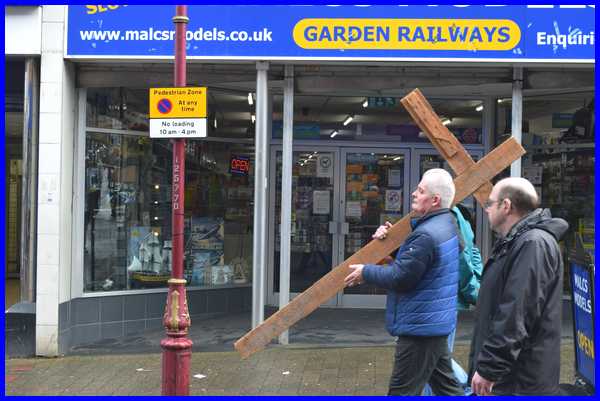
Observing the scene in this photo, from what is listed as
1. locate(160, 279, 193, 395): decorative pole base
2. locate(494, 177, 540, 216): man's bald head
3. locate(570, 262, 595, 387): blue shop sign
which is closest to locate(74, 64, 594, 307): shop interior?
locate(160, 279, 193, 395): decorative pole base

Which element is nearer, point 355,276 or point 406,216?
point 355,276

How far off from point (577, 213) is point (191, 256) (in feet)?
17.4

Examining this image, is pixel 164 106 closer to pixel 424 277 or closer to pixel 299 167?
pixel 424 277

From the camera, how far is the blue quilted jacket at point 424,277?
398 centimetres

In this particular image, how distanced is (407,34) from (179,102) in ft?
9.74

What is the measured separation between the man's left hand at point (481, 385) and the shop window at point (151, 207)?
19.9 feet

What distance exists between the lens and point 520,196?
3.45 m

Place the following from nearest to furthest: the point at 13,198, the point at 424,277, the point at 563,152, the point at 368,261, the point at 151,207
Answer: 1. the point at 424,277
2. the point at 368,261
3. the point at 151,207
4. the point at 563,152
5. the point at 13,198

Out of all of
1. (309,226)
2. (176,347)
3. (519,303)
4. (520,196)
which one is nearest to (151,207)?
(309,226)

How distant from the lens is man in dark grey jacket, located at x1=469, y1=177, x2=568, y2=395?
321 centimetres

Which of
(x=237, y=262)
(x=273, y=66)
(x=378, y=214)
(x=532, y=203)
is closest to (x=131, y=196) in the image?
(x=237, y=262)

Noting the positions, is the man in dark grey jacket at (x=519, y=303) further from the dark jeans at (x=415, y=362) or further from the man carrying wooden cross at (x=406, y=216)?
the man carrying wooden cross at (x=406, y=216)

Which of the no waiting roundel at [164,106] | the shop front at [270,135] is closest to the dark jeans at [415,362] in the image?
the no waiting roundel at [164,106]

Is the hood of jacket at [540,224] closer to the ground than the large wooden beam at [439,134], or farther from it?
closer to the ground
